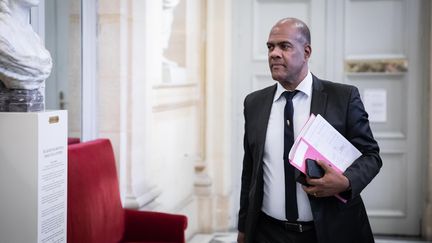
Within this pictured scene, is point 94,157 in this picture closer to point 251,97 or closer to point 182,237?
point 182,237

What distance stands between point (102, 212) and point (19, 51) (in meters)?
1.37

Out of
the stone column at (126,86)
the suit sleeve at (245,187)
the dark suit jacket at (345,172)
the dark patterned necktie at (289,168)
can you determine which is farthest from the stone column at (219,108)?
the dark patterned necktie at (289,168)

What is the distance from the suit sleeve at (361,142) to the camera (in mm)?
2447

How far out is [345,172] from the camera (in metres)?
2.43

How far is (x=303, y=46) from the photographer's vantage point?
2576 millimetres

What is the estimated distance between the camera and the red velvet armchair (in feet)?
10.3

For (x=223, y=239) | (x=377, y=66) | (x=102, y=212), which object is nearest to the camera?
(x=102, y=212)

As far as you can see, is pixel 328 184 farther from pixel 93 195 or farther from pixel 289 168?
pixel 93 195

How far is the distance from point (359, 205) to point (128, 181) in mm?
1942

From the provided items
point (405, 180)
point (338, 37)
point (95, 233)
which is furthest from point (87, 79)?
point (405, 180)

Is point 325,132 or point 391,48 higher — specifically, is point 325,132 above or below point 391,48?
below

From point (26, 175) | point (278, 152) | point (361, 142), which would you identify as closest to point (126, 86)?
point (278, 152)

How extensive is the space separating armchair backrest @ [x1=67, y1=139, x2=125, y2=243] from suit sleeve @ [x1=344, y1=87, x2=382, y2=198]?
1.42m

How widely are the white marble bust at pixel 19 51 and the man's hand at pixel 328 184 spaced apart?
1.15 metres
